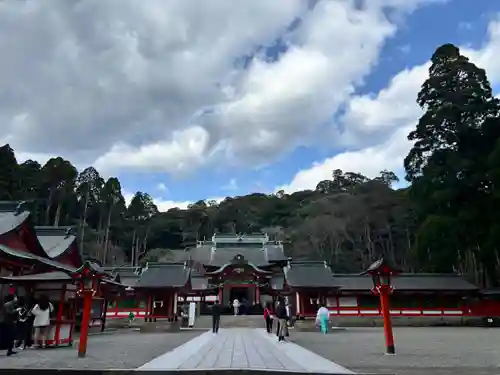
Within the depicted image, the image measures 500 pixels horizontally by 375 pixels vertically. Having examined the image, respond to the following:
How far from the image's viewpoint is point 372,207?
62719 millimetres

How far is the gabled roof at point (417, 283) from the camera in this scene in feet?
117

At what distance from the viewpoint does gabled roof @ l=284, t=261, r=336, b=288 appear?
3522cm

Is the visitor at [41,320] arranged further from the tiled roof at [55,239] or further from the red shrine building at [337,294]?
the red shrine building at [337,294]

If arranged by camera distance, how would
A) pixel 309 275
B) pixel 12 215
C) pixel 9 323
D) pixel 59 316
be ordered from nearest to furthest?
pixel 9 323, pixel 59 316, pixel 12 215, pixel 309 275

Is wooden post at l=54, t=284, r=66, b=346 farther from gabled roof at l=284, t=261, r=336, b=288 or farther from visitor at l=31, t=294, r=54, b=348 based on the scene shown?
gabled roof at l=284, t=261, r=336, b=288

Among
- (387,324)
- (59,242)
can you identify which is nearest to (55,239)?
(59,242)

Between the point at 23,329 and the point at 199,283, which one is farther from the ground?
the point at 199,283

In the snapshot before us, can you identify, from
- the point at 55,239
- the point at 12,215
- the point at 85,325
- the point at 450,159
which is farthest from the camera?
the point at 450,159

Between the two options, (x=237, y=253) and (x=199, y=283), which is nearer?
(x=199, y=283)

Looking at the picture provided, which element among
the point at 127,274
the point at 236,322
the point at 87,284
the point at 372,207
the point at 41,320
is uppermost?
the point at 372,207

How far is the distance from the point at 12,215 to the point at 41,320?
9943mm

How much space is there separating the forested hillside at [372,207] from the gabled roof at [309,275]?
306 inches

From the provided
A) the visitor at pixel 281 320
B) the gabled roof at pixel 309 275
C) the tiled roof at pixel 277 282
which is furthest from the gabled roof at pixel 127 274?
the visitor at pixel 281 320

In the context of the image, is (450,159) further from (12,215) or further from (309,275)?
(12,215)
